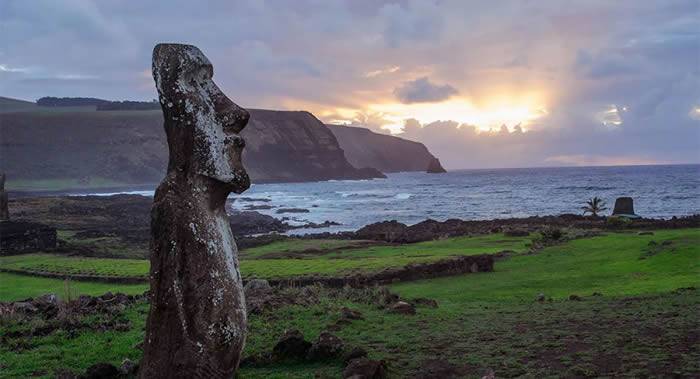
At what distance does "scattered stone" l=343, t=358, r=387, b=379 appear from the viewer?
29.1ft

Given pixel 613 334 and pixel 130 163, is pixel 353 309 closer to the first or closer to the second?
pixel 613 334

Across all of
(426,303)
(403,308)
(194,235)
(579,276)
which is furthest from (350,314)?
(579,276)

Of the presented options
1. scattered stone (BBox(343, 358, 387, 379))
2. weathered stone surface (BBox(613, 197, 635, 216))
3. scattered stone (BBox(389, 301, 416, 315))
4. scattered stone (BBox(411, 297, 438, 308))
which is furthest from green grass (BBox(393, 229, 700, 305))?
weathered stone surface (BBox(613, 197, 635, 216))

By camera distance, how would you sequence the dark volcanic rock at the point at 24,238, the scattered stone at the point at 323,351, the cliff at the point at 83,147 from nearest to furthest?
the scattered stone at the point at 323,351, the dark volcanic rock at the point at 24,238, the cliff at the point at 83,147

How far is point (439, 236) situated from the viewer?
44.6m

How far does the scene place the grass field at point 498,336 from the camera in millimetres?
9414

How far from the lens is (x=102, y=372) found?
973 centimetres

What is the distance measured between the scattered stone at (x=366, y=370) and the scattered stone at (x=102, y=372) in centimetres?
371

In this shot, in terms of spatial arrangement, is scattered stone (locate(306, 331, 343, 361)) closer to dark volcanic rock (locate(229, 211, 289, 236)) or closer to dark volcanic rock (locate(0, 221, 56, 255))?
dark volcanic rock (locate(0, 221, 56, 255))

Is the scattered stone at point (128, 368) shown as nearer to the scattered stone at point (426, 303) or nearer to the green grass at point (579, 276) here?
the scattered stone at point (426, 303)

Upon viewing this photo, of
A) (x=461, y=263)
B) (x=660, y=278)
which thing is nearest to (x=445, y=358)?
(x=660, y=278)

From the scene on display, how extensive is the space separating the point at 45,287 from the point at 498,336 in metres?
18.5

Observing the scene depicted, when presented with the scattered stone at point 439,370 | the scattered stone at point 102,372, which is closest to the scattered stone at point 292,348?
the scattered stone at point 439,370

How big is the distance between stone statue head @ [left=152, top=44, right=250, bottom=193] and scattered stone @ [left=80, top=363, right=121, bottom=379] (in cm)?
394
